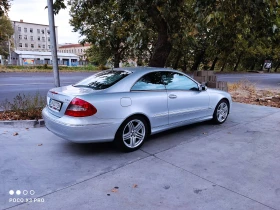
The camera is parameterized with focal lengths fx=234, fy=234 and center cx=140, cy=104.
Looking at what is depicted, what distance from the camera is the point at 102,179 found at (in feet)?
10.4

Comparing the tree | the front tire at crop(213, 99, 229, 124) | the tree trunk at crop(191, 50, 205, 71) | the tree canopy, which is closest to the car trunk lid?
the tree canopy

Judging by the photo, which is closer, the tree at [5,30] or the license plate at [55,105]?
the license plate at [55,105]

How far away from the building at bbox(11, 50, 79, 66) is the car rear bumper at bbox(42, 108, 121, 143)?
58.8 meters

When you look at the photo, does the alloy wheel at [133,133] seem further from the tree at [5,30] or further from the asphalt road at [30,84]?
the tree at [5,30]

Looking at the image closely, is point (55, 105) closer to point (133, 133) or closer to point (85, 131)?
point (85, 131)

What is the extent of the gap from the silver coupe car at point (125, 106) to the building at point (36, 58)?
58467 mm

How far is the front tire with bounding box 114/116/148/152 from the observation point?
3.92 metres

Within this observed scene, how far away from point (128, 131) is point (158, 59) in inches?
173

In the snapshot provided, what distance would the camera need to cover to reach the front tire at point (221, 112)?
5.74m

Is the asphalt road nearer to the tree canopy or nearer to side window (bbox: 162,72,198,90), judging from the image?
the tree canopy

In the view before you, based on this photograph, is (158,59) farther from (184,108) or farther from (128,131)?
(128,131)

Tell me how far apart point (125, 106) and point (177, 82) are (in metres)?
1.54

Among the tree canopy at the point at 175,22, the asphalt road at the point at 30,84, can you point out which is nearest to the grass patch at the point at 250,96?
the tree canopy at the point at 175,22

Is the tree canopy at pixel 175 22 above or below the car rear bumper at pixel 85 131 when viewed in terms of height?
above
